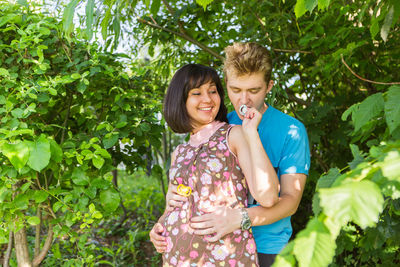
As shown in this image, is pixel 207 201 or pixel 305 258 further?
pixel 207 201

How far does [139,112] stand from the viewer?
8.49 ft

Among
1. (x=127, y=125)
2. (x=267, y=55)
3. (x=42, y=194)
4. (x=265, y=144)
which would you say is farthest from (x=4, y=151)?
(x=267, y=55)

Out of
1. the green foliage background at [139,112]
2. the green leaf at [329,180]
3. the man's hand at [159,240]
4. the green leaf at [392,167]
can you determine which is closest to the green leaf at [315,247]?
the green foliage background at [139,112]

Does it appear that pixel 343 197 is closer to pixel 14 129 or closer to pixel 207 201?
pixel 207 201

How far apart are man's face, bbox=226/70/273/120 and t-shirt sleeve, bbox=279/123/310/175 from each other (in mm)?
235

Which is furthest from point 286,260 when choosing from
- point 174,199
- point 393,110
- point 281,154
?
point 281,154

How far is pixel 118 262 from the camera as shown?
3.89 metres

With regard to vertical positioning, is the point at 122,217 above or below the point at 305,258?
below

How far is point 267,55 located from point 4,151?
144 centimetres

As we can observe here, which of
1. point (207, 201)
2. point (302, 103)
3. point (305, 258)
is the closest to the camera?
point (305, 258)

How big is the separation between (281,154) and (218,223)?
1.70 ft

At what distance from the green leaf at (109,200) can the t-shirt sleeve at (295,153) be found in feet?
3.40

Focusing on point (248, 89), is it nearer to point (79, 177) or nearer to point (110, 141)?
point (110, 141)

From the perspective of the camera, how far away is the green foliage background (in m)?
0.96
